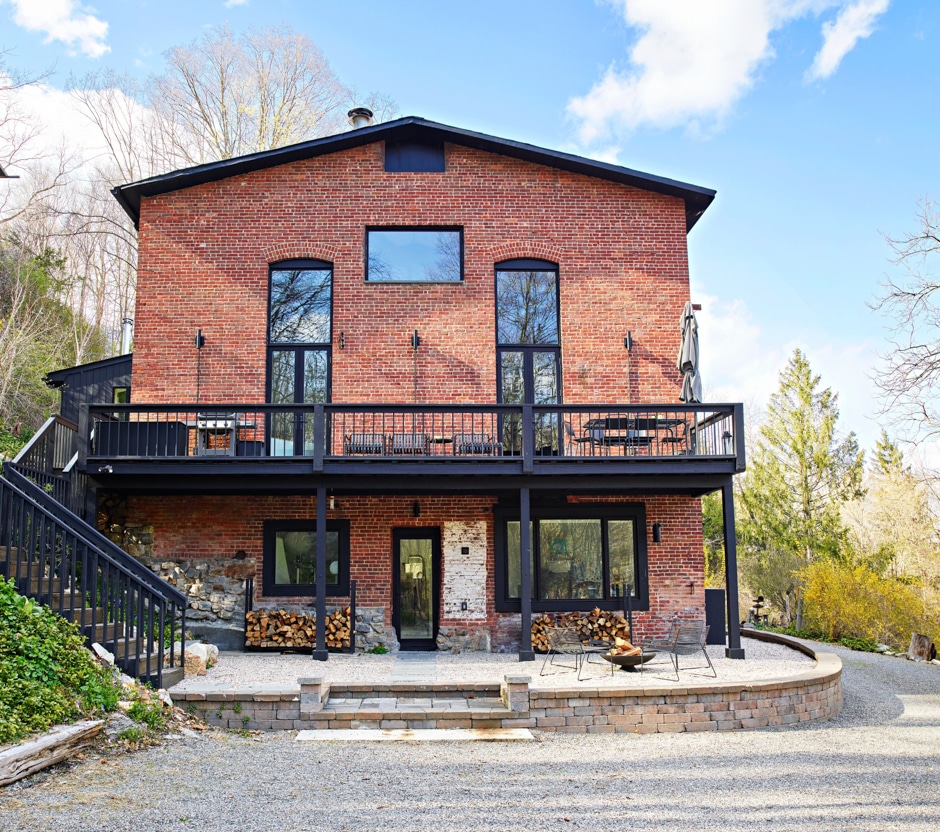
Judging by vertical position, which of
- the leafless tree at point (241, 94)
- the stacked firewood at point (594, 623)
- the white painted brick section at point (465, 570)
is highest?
the leafless tree at point (241, 94)

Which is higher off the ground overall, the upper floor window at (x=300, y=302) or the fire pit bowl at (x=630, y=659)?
the upper floor window at (x=300, y=302)

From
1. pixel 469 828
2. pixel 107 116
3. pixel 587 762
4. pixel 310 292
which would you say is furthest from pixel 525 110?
pixel 469 828

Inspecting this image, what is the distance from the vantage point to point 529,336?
13594mm

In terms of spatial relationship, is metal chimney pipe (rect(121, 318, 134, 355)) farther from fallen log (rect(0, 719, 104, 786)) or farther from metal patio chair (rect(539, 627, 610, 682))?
fallen log (rect(0, 719, 104, 786))

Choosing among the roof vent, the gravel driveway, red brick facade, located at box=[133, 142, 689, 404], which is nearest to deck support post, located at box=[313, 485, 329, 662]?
red brick facade, located at box=[133, 142, 689, 404]

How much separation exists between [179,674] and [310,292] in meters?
6.65

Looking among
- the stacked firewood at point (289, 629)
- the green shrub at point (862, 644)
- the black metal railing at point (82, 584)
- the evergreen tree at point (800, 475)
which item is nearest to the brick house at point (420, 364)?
the stacked firewood at point (289, 629)

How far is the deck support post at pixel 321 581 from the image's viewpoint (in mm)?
11203

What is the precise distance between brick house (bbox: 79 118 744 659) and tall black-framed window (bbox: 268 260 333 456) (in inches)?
1.3

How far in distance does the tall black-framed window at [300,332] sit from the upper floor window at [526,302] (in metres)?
2.76

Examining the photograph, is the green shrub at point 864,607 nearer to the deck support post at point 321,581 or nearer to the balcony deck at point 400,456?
the balcony deck at point 400,456

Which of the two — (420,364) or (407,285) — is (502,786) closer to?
(420,364)

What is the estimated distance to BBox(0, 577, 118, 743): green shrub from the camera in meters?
6.48

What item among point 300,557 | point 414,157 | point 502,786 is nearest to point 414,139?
point 414,157
